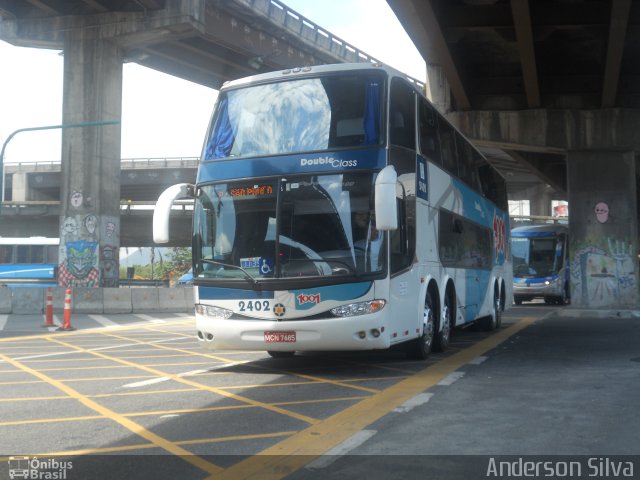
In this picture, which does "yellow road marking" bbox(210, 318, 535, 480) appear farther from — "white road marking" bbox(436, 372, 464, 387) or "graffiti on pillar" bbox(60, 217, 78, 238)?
"graffiti on pillar" bbox(60, 217, 78, 238)

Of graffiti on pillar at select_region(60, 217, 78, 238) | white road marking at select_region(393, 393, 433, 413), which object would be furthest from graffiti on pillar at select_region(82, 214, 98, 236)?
white road marking at select_region(393, 393, 433, 413)

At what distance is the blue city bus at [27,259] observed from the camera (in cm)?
4666

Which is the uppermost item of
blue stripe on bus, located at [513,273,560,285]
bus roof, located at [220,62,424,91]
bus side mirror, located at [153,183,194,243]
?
bus roof, located at [220,62,424,91]

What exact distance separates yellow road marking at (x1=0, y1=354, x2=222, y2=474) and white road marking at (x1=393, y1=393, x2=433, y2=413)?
225 cm

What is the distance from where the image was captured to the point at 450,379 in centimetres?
927

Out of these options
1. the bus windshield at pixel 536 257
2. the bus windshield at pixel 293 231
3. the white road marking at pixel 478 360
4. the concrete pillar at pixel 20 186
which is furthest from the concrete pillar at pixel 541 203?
the bus windshield at pixel 293 231

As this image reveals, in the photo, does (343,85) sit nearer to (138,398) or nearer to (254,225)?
(254,225)

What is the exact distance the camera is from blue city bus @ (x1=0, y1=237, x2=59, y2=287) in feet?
153

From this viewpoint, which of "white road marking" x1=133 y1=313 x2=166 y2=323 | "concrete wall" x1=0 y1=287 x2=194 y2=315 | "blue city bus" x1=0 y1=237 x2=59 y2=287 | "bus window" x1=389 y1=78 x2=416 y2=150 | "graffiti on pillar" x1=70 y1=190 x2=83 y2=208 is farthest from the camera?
"blue city bus" x1=0 y1=237 x2=59 y2=287

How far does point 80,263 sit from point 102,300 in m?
6.85

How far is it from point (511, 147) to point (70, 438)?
19387 mm

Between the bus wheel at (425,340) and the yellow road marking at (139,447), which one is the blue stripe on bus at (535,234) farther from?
the yellow road marking at (139,447)

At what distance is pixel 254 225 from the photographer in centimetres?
980

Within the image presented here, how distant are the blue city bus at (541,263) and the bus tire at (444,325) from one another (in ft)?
63.0
